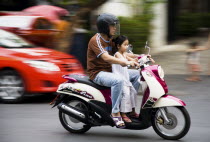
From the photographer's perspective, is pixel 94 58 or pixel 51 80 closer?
pixel 94 58

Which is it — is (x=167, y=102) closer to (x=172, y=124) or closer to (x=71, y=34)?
(x=172, y=124)

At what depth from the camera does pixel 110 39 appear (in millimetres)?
6355

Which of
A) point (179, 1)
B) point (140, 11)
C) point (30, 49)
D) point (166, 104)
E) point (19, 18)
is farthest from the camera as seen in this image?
point (179, 1)

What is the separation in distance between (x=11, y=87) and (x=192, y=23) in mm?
9792

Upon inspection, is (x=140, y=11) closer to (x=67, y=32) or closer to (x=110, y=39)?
(x=67, y=32)

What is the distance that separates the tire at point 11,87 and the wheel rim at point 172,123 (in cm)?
360

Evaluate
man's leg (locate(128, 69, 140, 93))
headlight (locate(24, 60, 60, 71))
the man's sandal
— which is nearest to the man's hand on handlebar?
man's leg (locate(128, 69, 140, 93))

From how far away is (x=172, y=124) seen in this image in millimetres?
6117

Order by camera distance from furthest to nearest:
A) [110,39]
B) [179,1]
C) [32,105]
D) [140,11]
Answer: [179,1] < [140,11] < [32,105] < [110,39]

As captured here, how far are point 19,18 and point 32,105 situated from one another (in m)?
3.15

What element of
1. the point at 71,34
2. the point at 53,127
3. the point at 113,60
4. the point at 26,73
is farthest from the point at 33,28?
the point at 113,60

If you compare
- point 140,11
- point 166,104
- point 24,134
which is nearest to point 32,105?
point 24,134

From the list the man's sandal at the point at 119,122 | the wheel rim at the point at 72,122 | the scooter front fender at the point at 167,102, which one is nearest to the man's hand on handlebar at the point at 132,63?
the scooter front fender at the point at 167,102

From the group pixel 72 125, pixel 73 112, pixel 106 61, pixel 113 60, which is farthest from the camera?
pixel 72 125
